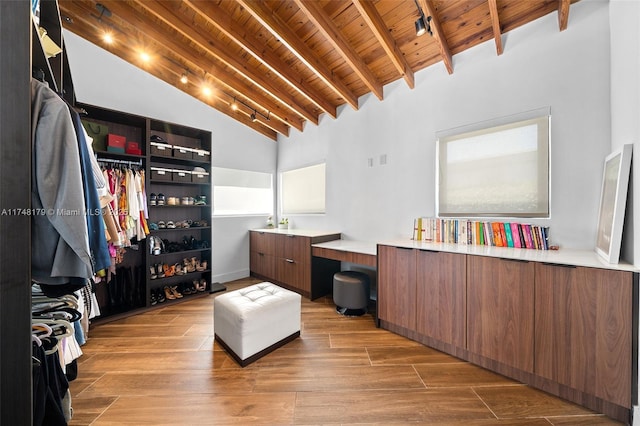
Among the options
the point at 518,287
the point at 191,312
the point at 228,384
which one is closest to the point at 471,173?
the point at 518,287

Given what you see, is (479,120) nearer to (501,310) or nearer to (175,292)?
(501,310)

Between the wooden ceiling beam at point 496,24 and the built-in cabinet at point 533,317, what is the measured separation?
1.90m

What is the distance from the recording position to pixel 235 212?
13.9ft

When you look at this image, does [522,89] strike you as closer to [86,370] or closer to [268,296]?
[268,296]

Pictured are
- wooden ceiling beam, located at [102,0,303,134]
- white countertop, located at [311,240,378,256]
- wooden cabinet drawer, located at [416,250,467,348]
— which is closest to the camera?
wooden cabinet drawer, located at [416,250,467,348]

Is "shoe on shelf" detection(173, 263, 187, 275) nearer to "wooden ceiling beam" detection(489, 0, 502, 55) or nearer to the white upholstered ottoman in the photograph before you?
the white upholstered ottoman

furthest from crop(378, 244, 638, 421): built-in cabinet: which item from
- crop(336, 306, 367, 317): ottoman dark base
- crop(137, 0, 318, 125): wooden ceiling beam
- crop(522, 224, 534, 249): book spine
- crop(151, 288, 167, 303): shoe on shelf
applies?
crop(151, 288, 167, 303): shoe on shelf

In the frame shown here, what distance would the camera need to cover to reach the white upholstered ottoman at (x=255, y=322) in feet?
6.32

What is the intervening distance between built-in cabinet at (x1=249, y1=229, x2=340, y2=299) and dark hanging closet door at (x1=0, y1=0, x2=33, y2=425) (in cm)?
264

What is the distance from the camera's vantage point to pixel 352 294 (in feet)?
9.12

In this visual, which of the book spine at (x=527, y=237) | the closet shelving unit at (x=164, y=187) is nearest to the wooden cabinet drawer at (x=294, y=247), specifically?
the closet shelving unit at (x=164, y=187)

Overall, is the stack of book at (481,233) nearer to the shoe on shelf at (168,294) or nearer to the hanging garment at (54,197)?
the hanging garment at (54,197)

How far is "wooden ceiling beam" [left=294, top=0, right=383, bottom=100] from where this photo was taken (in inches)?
80.3

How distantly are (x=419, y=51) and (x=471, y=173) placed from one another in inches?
55.3
